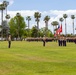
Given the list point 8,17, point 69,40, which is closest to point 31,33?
point 8,17

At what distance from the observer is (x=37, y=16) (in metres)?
180

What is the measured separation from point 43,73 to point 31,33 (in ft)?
521

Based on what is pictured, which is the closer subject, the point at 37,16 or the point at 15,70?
the point at 15,70

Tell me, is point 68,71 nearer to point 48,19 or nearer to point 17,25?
point 17,25

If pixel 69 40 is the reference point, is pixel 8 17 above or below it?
above

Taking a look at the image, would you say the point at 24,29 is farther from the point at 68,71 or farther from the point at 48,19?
the point at 68,71

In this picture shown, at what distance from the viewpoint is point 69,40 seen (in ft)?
348

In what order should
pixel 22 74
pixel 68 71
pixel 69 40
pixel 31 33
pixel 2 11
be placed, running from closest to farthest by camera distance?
pixel 22 74
pixel 68 71
pixel 69 40
pixel 2 11
pixel 31 33

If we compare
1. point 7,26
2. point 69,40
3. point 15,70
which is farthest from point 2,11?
point 15,70

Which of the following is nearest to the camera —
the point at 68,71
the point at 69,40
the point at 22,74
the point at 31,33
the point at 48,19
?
the point at 22,74

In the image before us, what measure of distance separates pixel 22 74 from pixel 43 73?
1119mm

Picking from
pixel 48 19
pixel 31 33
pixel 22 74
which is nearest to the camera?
pixel 22 74

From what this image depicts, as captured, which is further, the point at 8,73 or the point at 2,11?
the point at 2,11

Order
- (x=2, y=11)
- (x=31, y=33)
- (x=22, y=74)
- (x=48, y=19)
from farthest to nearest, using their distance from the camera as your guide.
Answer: (x=48, y=19)
(x=31, y=33)
(x=2, y=11)
(x=22, y=74)
